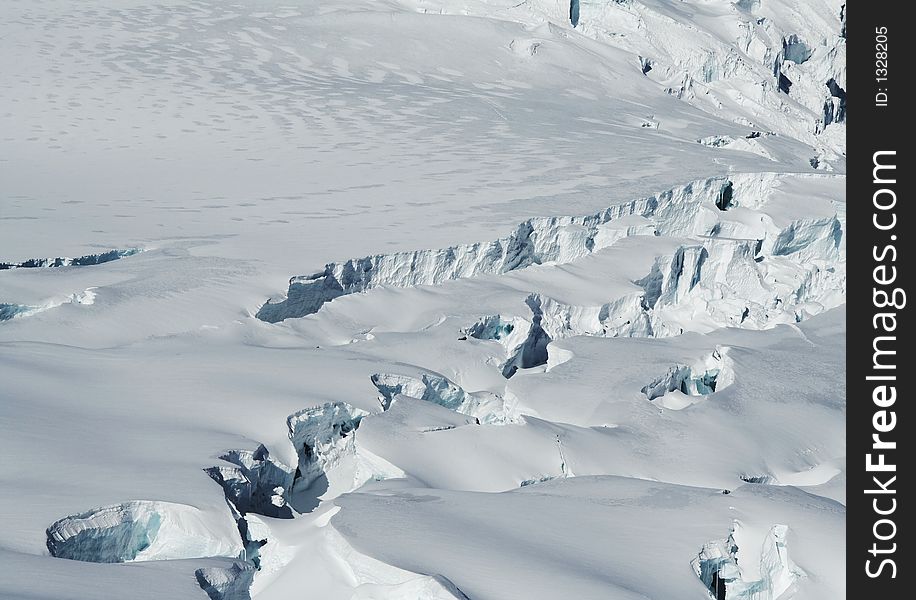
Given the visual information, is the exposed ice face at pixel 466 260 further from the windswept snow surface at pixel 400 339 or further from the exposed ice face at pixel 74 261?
the exposed ice face at pixel 74 261

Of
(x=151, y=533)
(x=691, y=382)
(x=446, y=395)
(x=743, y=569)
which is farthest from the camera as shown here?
(x=691, y=382)

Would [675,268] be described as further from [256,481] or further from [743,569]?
[256,481]

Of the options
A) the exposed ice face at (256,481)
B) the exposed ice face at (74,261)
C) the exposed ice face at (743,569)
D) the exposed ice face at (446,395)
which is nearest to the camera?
the exposed ice face at (743,569)

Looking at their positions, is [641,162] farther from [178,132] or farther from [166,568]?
[166,568]

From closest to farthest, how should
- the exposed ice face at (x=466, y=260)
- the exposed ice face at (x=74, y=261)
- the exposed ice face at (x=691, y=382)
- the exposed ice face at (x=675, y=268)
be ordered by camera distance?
1. the exposed ice face at (x=691, y=382)
2. the exposed ice face at (x=74, y=261)
3. the exposed ice face at (x=466, y=260)
4. the exposed ice face at (x=675, y=268)

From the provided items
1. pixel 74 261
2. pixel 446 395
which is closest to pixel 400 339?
pixel 446 395

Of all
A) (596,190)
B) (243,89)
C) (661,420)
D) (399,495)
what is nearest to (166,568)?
(399,495)
